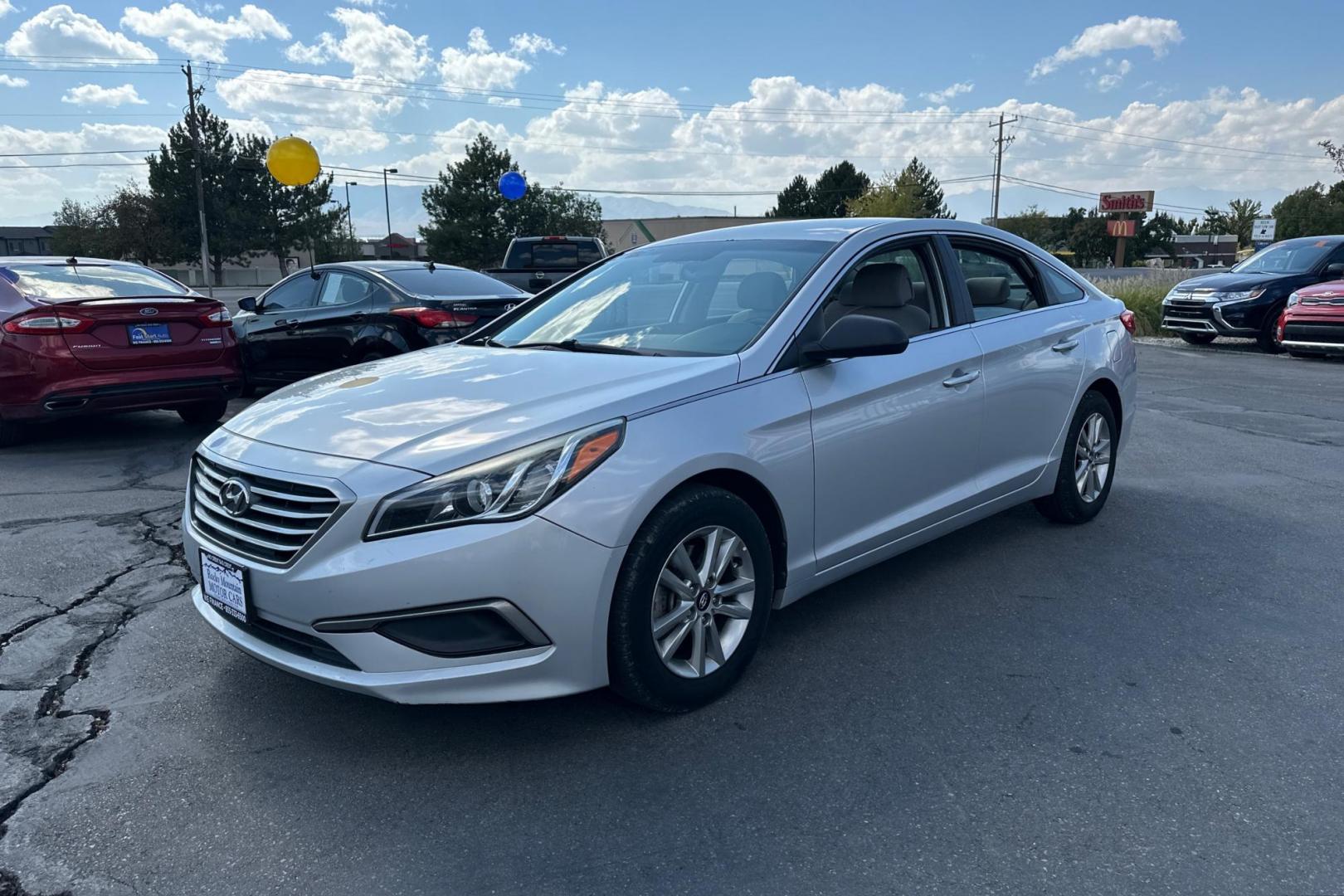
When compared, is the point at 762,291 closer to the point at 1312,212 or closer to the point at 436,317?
the point at 436,317

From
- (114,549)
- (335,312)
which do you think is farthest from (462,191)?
(114,549)

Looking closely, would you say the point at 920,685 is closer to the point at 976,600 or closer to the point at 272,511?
the point at 976,600

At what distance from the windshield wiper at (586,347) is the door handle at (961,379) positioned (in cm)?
→ 134

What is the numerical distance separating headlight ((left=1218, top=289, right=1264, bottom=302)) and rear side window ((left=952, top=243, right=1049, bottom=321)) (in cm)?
1247

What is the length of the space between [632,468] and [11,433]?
6.83 meters

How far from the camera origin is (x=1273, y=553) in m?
4.98

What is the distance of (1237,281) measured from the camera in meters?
15.7

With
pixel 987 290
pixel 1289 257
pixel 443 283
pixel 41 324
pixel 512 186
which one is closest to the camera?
pixel 987 290

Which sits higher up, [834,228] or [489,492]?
[834,228]

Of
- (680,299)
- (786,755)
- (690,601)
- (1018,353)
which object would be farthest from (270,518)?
(1018,353)

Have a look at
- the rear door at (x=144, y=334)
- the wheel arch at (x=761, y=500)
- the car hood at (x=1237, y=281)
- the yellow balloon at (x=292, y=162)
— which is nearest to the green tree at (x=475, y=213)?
the yellow balloon at (x=292, y=162)

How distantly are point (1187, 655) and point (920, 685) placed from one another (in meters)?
1.09

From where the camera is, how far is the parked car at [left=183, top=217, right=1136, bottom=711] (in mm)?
2803

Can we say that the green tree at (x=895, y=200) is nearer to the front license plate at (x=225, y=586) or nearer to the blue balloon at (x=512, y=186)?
the blue balloon at (x=512, y=186)
